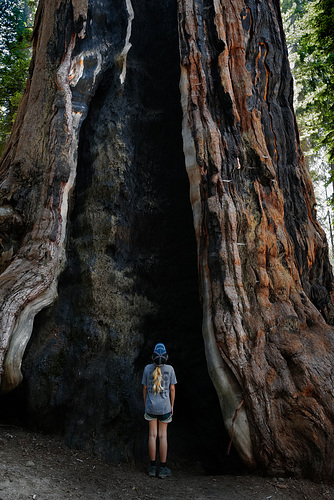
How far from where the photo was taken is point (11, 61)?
10680 mm

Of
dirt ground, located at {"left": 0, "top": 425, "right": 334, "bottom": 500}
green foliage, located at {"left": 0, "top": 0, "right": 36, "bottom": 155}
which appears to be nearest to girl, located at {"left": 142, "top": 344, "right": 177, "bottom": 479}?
dirt ground, located at {"left": 0, "top": 425, "right": 334, "bottom": 500}

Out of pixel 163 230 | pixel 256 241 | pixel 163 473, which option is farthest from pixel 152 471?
pixel 163 230

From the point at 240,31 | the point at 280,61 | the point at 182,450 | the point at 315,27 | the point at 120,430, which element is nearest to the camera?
the point at 120,430

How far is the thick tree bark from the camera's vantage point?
13.4 ft

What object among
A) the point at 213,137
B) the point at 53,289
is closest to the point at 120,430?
the point at 53,289

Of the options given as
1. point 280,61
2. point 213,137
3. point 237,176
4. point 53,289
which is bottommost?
point 53,289

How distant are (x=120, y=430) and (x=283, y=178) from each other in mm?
4158

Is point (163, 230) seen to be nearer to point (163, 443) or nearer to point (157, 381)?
point (157, 381)

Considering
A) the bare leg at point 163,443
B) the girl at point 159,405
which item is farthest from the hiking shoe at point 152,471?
the bare leg at point 163,443

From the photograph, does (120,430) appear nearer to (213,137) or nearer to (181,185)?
(181,185)

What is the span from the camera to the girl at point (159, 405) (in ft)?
13.7

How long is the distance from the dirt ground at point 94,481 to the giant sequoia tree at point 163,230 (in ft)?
0.76

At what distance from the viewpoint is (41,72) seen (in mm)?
6152

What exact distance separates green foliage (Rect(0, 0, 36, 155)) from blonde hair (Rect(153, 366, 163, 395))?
866 cm
